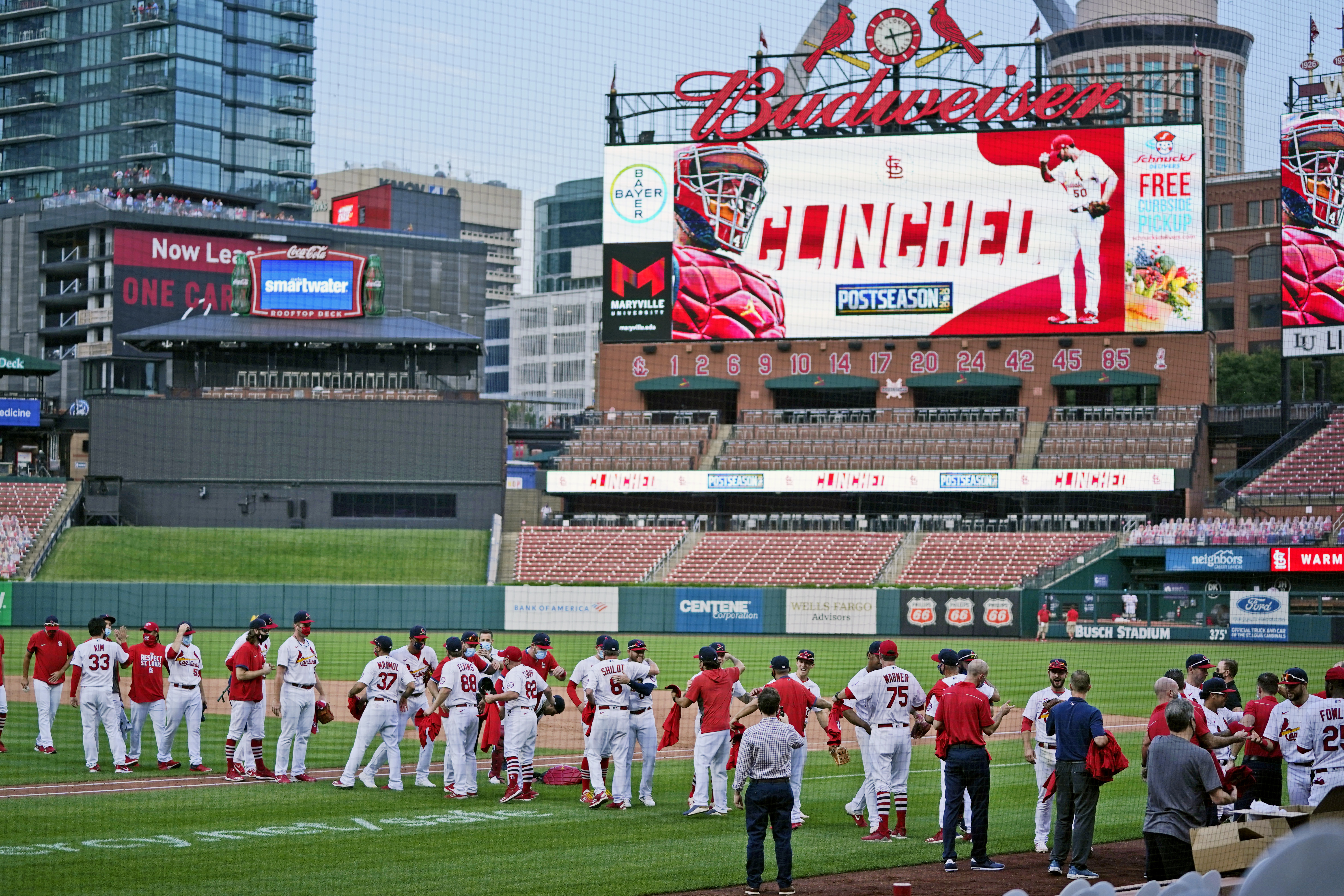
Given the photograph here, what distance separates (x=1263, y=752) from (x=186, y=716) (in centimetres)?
1107

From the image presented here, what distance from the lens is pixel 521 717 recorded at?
585 inches

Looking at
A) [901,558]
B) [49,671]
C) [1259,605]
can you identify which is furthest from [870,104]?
[49,671]

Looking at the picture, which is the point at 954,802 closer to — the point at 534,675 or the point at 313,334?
the point at 534,675

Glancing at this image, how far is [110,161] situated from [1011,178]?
198 ft

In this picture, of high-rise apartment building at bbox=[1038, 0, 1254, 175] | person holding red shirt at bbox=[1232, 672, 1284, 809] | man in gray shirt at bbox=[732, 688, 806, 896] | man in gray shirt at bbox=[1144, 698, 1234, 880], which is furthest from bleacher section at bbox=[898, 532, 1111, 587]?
high-rise apartment building at bbox=[1038, 0, 1254, 175]

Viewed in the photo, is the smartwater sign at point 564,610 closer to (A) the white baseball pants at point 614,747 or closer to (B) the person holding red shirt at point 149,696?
(B) the person holding red shirt at point 149,696

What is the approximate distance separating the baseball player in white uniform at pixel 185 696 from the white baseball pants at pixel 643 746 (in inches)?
202

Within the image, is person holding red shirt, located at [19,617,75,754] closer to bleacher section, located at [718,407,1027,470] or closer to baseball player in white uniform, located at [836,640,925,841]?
baseball player in white uniform, located at [836,640,925,841]

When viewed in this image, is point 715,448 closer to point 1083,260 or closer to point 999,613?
point 1083,260

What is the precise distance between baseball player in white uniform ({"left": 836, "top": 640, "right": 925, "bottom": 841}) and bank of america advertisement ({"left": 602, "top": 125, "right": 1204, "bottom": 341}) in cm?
3836

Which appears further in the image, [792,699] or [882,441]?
[882,441]

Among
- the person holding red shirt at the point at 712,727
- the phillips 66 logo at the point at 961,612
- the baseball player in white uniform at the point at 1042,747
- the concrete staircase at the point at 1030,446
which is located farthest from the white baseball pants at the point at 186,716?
the concrete staircase at the point at 1030,446

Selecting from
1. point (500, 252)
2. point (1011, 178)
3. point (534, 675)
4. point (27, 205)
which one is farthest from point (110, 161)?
point (534, 675)

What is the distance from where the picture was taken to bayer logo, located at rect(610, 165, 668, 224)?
2074 inches
